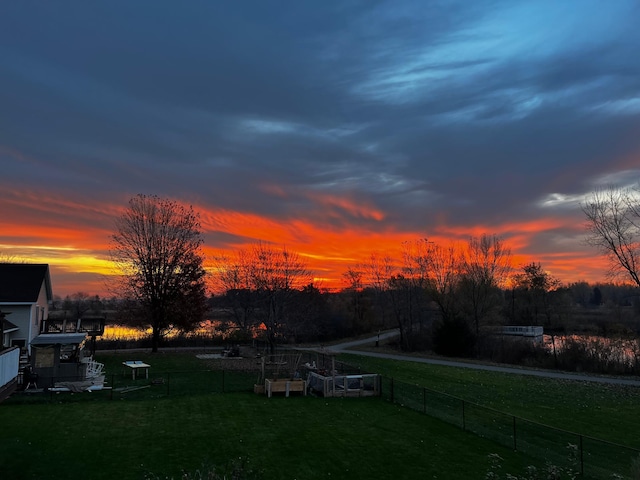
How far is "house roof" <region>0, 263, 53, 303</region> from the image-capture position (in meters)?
28.8

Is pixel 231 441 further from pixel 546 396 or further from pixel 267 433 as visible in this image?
pixel 546 396

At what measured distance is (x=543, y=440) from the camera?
14414 millimetres

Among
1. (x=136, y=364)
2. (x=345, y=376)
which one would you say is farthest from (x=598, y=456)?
(x=136, y=364)

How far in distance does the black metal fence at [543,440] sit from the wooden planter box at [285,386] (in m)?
4.09

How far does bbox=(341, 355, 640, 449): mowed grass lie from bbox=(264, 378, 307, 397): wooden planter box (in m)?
7.53

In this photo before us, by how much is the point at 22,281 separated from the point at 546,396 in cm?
3279

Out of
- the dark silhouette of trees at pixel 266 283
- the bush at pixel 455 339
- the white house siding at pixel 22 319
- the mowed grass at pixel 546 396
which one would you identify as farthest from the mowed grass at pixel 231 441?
the bush at pixel 455 339

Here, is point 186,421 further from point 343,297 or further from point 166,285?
point 343,297

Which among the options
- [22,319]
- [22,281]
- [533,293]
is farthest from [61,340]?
[533,293]

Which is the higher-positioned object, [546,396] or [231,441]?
[231,441]

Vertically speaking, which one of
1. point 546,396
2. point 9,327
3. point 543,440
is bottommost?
point 546,396

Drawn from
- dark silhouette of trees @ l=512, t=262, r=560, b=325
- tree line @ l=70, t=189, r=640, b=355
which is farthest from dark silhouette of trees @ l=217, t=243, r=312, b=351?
dark silhouette of trees @ l=512, t=262, r=560, b=325

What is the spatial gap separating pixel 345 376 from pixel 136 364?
1275cm

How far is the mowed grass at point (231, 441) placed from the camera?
36.7 feet
